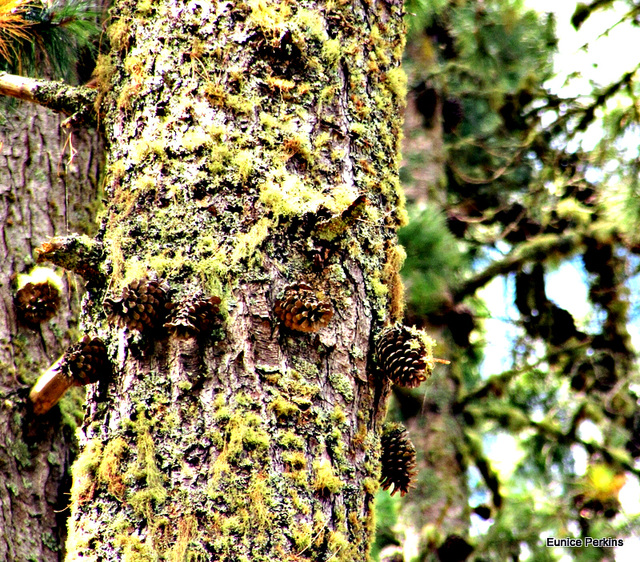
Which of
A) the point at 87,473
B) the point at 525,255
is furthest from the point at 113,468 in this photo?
the point at 525,255

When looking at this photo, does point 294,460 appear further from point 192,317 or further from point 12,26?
point 12,26

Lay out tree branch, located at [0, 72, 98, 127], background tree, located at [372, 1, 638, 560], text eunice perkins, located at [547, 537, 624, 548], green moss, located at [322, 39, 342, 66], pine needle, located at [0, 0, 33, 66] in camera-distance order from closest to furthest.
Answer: green moss, located at [322, 39, 342, 66], tree branch, located at [0, 72, 98, 127], pine needle, located at [0, 0, 33, 66], text eunice perkins, located at [547, 537, 624, 548], background tree, located at [372, 1, 638, 560]

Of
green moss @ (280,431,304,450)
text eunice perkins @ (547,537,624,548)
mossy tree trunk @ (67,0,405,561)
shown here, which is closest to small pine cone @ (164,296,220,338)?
mossy tree trunk @ (67,0,405,561)

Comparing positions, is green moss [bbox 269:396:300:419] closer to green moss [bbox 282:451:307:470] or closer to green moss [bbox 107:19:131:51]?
green moss [bbox 282:451:307:470]

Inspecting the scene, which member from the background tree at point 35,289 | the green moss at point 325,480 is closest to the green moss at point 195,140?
the background tree at point 35,289

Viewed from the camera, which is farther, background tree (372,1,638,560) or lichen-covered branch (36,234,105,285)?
background tree (372,1,638,560)

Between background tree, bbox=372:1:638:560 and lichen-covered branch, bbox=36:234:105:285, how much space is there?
6.97 feet

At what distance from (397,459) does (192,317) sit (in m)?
0.54

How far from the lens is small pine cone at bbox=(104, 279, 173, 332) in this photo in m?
1.22

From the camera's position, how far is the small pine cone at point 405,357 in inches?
50.3

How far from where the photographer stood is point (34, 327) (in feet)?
7.08

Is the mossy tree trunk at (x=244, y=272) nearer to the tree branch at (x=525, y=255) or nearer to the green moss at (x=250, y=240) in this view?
the green moss at (x=250, y=240)

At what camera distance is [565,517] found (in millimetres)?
3379

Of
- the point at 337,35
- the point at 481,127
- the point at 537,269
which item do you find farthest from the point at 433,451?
the point at 481,127
